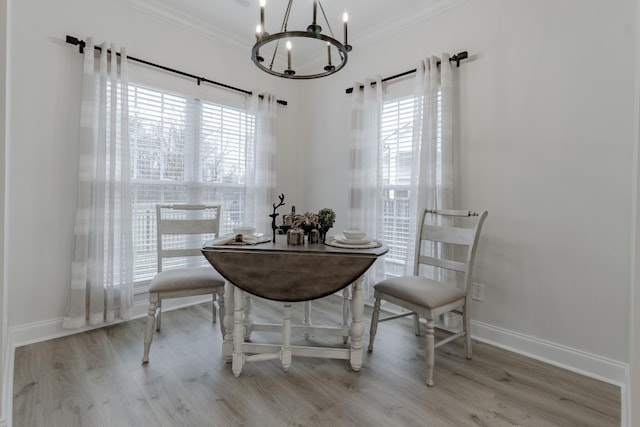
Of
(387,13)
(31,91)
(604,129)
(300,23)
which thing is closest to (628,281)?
(604,129)

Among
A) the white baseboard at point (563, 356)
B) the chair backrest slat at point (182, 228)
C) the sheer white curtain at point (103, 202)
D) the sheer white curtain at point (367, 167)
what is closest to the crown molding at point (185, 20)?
the sheer white curtain at point (103, 202)

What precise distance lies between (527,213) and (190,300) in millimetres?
2854

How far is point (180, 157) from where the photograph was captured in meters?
2.94

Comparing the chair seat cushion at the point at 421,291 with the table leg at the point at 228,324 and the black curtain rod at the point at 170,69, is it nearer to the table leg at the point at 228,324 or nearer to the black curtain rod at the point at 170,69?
the table leg at the point at 228,324

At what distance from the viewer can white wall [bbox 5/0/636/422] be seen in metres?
1.85

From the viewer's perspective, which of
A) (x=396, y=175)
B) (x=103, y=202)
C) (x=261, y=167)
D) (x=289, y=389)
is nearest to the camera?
(x=289, y=389)

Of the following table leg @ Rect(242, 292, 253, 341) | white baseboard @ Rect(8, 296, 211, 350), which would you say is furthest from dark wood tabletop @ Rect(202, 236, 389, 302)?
white baseboard @ Rect(8, 296, 211, 350)

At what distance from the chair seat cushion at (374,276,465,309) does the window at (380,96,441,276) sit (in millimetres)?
786

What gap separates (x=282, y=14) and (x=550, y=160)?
2.43 metres

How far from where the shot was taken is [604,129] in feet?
6.11

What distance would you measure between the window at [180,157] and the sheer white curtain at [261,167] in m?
0.07

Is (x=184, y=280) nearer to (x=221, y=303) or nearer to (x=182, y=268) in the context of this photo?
(x=221, y=303)

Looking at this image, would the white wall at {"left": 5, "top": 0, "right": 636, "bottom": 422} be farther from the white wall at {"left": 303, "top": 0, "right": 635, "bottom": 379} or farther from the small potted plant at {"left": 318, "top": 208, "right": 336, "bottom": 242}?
the small potted plant at {"left": 318, "top": 208, "right": 336, "bottom": 242}

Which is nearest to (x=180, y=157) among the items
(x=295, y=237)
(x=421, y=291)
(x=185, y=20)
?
(x=185, y=20)
